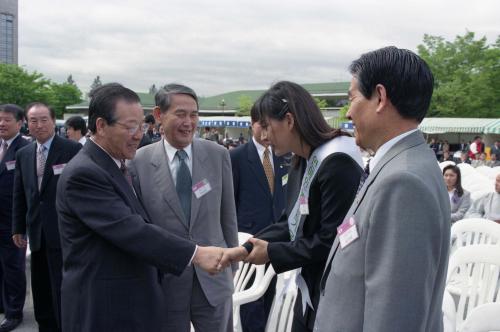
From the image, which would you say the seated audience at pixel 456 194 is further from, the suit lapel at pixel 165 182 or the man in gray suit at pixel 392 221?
the man in gray suit at pixel 392 221

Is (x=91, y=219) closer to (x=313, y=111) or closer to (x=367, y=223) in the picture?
(x=313, y=111)

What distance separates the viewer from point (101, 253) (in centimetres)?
214

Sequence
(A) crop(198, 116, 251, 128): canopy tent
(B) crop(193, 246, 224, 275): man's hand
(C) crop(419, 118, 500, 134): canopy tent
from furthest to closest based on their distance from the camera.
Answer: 1. (A) crop(198, 116, 251, 128): canopy tent
2. (C) crop(419, 118, 500, 134): canopy tent
3. (B) crop(193, 246, 224, 275): man's hand

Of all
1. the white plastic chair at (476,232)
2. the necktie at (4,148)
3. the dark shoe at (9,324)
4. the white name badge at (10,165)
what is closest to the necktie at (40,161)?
the white name badge at (10,165)

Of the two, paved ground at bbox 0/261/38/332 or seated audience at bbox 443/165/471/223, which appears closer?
paved ground at bbox 0/261/38/332

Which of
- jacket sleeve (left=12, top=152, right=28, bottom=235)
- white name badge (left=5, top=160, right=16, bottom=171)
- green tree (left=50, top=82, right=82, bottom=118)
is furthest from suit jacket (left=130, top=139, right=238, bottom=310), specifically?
green tree (left=50, top=82, right=82, bottom=118)

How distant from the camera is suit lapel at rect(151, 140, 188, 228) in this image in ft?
8.77

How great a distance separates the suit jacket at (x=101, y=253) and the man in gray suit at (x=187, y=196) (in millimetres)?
422

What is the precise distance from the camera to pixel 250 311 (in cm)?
436

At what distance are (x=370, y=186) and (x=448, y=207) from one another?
0.22m

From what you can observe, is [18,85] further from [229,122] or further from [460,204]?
[460,204]

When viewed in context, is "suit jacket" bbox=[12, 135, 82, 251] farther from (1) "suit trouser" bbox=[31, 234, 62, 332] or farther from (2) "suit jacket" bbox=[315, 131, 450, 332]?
(2) "suit jacket" bbox=[315, 131, 450, 332]

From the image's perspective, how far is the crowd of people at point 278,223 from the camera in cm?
125

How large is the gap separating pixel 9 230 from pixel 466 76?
34.7m
